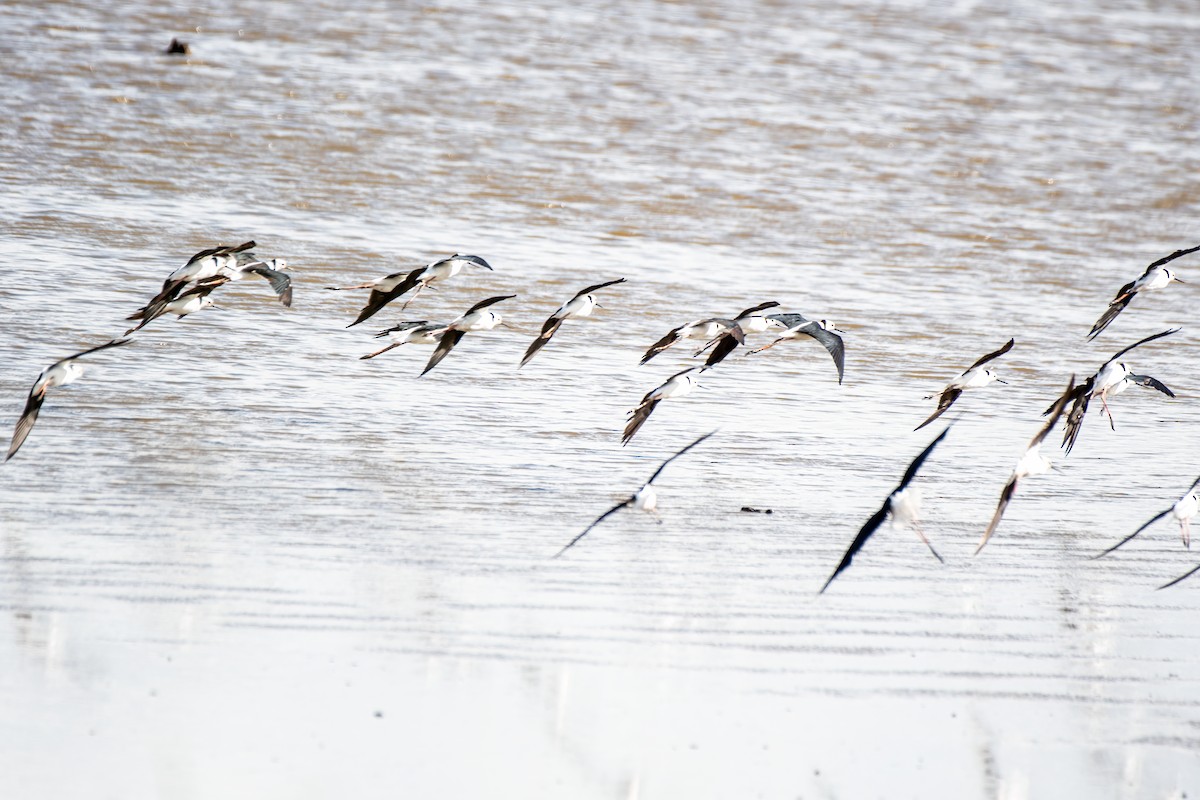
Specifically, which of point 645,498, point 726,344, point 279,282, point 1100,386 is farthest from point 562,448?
point 1100,386

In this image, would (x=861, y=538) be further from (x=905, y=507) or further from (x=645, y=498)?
(x=645, y=498)

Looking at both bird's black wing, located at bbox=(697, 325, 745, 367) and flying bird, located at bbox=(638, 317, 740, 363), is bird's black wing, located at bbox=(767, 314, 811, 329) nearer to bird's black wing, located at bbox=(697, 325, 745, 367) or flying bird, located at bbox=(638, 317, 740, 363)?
bird's black wing, located at bbox=(697, 325, 745, 367)

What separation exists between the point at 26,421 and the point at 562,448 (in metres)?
3.26

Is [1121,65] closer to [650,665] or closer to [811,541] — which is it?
[811,541]

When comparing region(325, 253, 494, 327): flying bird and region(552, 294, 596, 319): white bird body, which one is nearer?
region(325, 253, 494, 327): flying bird

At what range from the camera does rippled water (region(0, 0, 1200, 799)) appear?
22.4 feet

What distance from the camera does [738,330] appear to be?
1092cm

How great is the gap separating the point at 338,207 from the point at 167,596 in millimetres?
10710

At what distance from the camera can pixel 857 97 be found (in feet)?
84.5

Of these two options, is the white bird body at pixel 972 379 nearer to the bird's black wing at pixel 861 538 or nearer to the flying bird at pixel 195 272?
the bird's black wing at pixel 861 538

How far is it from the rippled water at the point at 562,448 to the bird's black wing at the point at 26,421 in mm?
224

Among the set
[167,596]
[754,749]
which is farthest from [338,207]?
[754,749]

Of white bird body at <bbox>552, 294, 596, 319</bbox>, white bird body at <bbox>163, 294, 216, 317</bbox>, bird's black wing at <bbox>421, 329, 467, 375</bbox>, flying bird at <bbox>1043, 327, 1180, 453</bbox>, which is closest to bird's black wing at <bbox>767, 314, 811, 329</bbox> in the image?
white bird body at <bbox>552, 294, 596, 319</bbox>

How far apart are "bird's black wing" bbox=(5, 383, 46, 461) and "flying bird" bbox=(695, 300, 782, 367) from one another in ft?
13.1
